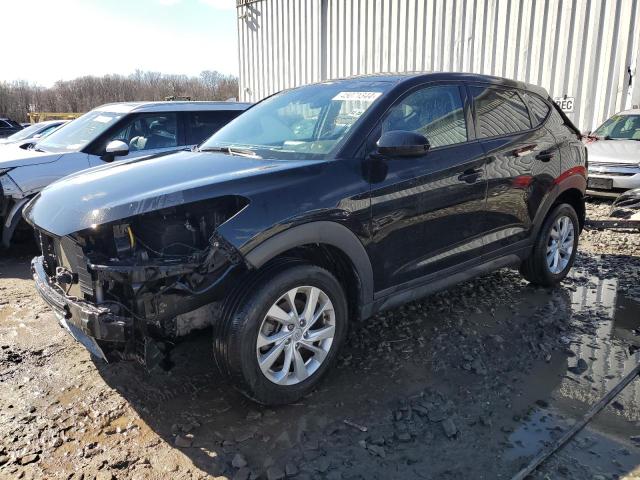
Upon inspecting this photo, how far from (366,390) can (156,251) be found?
1462mm

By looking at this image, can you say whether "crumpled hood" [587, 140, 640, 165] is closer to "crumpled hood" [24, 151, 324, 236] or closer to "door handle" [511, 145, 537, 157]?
"door handle" [511, 145, 537, 157]

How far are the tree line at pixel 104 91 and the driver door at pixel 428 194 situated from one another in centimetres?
4602

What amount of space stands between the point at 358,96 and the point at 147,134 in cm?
354

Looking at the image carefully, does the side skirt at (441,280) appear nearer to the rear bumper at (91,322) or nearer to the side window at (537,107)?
the side window at (537,107)

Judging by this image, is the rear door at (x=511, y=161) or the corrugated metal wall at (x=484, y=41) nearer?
the rear door at (x=511, y=161)

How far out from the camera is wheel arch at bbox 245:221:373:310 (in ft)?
8.49

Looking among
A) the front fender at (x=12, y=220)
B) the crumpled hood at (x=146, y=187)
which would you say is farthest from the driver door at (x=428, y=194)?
the front fender at (x=12, y=220)

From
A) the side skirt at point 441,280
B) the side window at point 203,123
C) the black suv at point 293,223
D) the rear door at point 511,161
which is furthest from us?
the side window at point 203,123

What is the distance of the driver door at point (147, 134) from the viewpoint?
19.4 feet

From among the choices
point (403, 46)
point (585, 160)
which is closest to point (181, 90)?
point (403, 46)

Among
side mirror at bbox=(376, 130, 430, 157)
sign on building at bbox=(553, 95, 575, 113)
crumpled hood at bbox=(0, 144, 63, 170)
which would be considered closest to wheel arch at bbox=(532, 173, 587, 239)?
side mirror at bbox=(376, 130, 430, 157)

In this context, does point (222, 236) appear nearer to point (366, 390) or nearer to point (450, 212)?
point (366, 390)

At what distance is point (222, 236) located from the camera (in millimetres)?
2479

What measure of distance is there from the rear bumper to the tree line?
4667 centimetres
